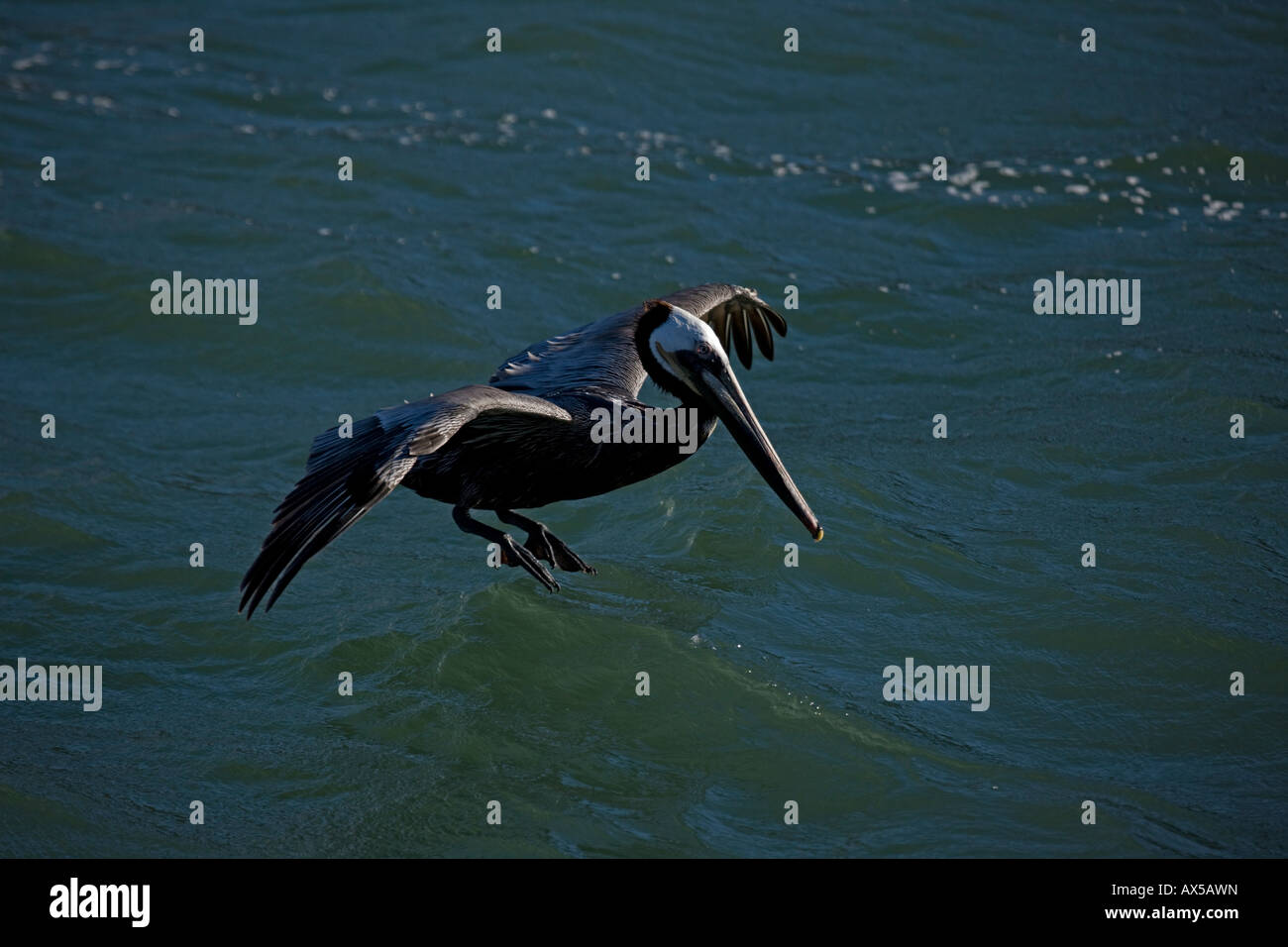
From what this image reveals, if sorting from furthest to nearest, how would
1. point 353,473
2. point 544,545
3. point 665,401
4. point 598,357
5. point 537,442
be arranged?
point 665,401
point 598,357
point 544,545
point 537,442
point 353,473

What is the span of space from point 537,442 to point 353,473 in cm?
113

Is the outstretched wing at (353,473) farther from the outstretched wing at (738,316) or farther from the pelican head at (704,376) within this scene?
the outstretched wing at (738,316)

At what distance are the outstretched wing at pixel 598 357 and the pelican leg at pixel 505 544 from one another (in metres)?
0.82

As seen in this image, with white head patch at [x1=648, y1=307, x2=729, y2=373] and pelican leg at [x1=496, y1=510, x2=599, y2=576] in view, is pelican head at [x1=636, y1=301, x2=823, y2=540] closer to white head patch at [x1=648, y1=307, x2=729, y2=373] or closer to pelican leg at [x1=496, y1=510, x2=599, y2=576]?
white head patch at [x1=648, y1=307, x2=729, y2=373]

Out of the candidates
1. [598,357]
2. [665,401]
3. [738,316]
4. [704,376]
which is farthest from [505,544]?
[665,401]

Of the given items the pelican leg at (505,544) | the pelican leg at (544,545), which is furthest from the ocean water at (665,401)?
the pelican leg at (505,544)

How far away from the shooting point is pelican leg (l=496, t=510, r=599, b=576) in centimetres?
769

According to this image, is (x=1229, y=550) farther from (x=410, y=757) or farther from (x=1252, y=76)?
(x=1252, y=76)

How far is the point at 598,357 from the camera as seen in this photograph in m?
7.82

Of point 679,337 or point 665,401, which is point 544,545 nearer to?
point 679,337

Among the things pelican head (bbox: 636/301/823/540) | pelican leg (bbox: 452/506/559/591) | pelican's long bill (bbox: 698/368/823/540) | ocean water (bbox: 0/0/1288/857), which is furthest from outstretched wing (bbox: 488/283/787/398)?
ocean water (bbox: 0/0/1288/857)

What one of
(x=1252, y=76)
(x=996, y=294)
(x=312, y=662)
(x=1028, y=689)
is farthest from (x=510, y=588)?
(x=1252, y=76)

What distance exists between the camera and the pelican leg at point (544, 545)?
25.2 ft

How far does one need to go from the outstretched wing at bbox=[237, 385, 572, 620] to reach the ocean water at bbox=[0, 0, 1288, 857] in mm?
1293
